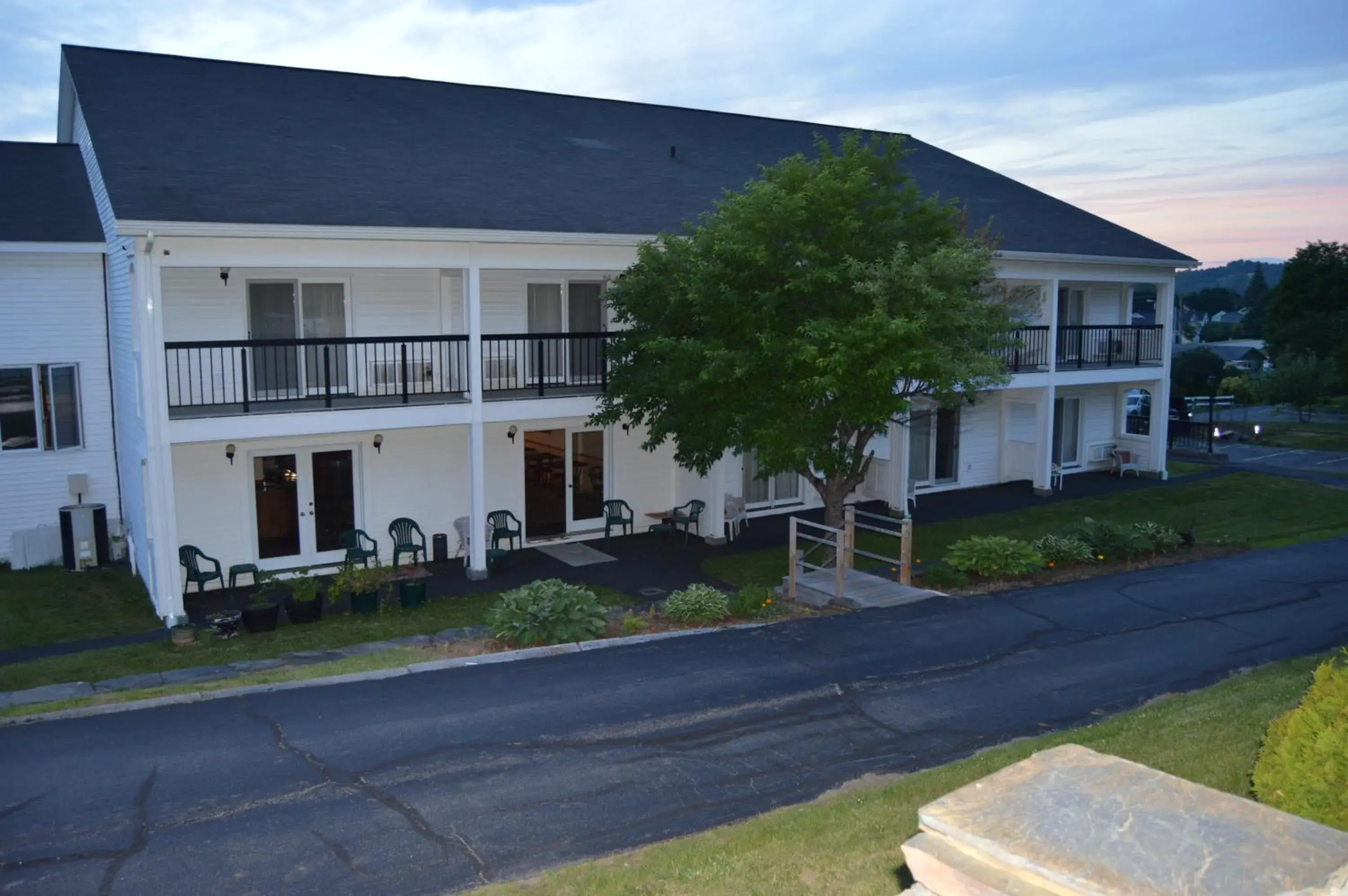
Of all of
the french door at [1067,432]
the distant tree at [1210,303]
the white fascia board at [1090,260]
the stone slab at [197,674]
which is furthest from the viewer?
the distant tree at [1210,303]

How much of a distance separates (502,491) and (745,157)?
9.85 m

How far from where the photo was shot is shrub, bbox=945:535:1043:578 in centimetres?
1594

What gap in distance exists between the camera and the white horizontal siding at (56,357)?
1708cm

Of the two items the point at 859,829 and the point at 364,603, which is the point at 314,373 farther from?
the point at 859,829

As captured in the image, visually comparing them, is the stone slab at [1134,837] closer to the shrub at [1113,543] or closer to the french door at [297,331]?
the shrub at [1113,543]

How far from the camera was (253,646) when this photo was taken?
1322 centimetres

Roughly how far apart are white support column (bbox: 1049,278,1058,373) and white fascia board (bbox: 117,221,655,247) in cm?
1071

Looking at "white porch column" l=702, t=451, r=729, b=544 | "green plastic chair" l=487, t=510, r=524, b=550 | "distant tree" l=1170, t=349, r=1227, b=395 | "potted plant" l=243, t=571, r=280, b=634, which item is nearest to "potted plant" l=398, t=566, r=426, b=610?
"potted plant" l=243, t=571, r=280, b=634

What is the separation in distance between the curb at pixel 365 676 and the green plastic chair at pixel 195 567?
16.2ft

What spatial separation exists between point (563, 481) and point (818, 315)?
6819 millimetres

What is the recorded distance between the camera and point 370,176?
674 inches

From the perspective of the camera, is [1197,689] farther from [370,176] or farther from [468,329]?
[370,176]

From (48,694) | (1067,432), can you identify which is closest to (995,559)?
(48,694)

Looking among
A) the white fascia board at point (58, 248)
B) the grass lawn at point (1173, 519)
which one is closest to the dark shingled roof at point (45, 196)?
the white fascia board at point (58, 248)
